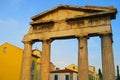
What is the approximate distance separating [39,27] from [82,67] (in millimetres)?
6050

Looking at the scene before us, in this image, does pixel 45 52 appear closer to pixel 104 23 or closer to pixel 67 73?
pixel 104 23

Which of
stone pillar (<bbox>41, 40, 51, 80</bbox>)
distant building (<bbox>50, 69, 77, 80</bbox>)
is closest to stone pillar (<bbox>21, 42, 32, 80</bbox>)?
stone pillar (<bbox>41, 40, 51, 80</bbox>)

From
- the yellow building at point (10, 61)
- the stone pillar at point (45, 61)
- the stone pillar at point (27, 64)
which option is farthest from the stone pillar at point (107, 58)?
the yellow building at point (10, 61)

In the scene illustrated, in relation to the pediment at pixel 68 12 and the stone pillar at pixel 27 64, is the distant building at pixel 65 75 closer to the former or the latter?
the stone pillar at pixel 27 64

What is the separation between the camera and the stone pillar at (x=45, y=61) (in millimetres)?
17609

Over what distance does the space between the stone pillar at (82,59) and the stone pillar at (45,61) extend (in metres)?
2.95

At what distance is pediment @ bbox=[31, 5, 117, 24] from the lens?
17.2 m

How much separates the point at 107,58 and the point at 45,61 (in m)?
5.43

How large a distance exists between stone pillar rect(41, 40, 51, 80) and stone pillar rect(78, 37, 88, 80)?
116 inches

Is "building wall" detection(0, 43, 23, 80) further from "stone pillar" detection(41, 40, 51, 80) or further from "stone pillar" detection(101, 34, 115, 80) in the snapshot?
"stone pillar" detection(101, 34, 115, 80)

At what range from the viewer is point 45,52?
1836cm

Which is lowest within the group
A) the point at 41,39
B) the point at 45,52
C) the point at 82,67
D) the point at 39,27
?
the point at 82,67

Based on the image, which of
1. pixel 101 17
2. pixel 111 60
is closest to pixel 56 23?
pixel 101 17

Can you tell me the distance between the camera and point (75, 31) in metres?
17.7
